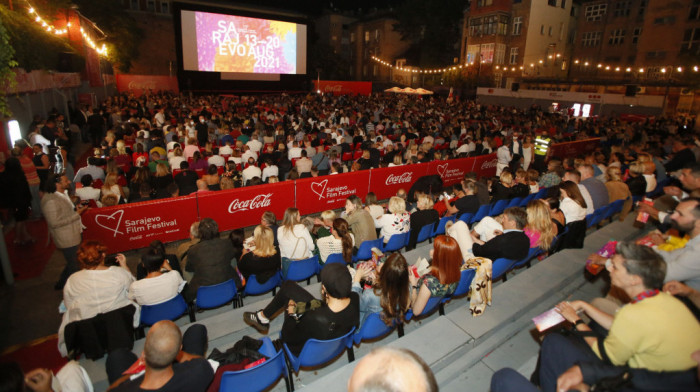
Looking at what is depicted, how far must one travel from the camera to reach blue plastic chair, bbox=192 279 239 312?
385 centimetres

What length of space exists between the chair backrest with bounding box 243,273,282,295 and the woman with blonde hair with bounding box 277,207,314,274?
0.24 m

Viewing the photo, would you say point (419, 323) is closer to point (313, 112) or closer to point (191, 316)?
point (191, 316)

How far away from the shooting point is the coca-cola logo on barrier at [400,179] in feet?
30.0

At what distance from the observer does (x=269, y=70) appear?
1029 inches

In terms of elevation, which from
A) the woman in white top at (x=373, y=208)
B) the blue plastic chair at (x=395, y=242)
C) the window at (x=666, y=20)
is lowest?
the blue plastic chair at (x=395, y=242)

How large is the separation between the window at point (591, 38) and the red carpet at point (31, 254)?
46.0 metres

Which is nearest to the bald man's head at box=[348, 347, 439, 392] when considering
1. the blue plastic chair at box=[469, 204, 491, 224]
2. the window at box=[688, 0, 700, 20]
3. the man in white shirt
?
the blue plastic chair at box=[469, 204, 491, 224]

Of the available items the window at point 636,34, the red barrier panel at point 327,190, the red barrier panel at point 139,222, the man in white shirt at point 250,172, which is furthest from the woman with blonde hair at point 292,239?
the window at point 636,34

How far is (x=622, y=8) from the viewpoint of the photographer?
3312cm

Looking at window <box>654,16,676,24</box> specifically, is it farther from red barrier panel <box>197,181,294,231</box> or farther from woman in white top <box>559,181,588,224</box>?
red barrier panel <box>197,181,294,231</box>

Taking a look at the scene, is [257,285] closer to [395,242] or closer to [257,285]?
[257,285]

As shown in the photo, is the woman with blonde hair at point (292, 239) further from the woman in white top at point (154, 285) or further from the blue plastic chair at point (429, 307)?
the blue plastic chair at point (429, 307)

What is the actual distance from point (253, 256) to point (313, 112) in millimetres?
15278

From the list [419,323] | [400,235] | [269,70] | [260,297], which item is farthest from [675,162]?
[269,70]
